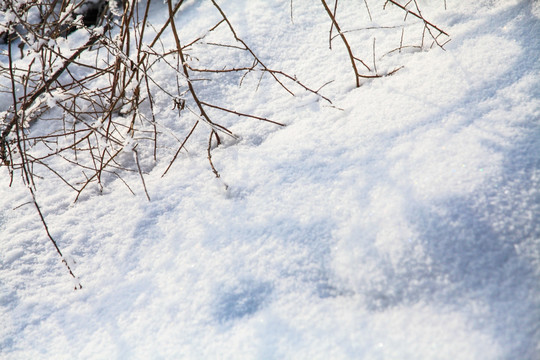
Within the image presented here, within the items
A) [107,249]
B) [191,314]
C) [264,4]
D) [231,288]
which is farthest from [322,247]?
[264,4]

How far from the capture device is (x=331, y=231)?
0.83 metres

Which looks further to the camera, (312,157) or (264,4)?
(264,4)

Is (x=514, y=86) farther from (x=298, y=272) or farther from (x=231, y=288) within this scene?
(x=231, y=288)

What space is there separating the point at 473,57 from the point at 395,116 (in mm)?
308

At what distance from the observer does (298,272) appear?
0.80 meters

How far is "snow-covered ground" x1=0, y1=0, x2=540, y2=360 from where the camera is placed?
0.69 meters

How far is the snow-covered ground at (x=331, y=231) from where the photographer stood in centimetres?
69

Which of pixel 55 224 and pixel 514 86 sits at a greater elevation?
pixel 514 86

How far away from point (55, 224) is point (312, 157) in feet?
2.67

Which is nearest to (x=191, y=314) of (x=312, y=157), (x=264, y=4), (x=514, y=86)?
(x=312, y=157)

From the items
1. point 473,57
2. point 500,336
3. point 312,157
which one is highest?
point 473,57

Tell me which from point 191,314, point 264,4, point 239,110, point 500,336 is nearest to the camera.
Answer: point 500,336

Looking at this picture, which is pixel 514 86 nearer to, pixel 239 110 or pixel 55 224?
pixel 239 110

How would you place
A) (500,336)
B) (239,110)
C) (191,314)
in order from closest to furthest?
1. (500,336)
2. (191,314)
3. (239,110)
